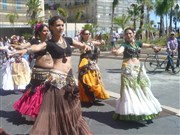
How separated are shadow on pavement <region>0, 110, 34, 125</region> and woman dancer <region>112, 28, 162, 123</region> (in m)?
1.64

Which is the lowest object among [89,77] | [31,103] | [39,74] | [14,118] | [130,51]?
[14,118]

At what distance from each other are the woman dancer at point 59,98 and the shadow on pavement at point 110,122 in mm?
1348

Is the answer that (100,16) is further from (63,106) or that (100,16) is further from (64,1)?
(63,106)

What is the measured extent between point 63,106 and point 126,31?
2.05 metres

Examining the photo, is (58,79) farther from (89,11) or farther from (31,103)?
(89,11)

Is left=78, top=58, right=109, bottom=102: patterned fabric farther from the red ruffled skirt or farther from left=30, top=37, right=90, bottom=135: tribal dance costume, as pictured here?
left=30, top=37, right=90, bottom=135: tribal dance costume

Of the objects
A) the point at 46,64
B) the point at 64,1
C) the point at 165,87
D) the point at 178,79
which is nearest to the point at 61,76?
the point at 46,64

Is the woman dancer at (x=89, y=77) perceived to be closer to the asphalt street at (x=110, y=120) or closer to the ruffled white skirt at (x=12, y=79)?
the asphalt street at (x=110, y=120)

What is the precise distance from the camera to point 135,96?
19.2 feet

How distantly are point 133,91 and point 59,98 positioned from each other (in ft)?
5.64

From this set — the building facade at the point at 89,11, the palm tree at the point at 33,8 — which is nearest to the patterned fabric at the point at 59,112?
the palm tree at the point at 33,8

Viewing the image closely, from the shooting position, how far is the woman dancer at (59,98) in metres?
4.53

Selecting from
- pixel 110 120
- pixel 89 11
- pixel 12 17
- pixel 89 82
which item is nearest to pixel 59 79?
pixel 110 120

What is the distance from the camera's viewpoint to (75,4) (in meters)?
70.2
